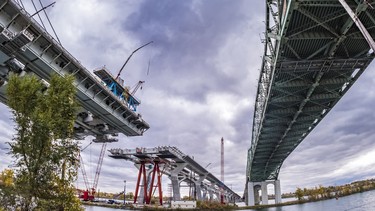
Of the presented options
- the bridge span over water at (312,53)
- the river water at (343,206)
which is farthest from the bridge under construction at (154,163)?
the bridge span over water at (312,53)

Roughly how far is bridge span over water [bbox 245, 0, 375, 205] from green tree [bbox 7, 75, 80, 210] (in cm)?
1476

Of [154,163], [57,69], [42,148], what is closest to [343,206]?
[154,163]

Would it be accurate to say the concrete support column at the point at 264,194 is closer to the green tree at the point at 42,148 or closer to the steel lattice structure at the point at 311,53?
the steel lattice structure at the point at 311,53

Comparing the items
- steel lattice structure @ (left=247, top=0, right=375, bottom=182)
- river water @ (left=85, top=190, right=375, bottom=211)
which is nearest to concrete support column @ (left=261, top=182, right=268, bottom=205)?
river water @ (left=85, top=190, right=375, bottom=211)

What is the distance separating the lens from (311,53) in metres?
30.2

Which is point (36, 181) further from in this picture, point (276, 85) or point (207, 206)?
point (207, 206)

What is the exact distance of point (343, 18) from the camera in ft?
83.1

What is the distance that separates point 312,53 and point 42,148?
2756 centimetres

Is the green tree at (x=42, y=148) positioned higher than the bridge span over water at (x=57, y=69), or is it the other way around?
the bridge span over water at (x=57, y=69)

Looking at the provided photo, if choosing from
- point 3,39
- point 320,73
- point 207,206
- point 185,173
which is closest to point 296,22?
point 320,73

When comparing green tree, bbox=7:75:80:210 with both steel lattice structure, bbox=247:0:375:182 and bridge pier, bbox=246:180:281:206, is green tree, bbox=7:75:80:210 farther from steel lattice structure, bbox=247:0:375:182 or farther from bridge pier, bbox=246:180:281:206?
bridge pier, bbox=246:180:281:206

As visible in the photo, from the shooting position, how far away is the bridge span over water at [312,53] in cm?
2239

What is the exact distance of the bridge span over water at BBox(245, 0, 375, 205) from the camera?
73.5 feet

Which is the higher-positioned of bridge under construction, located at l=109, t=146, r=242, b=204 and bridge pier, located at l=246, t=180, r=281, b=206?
bridge under construction, located at l=109, t=146, r=242, b=204
